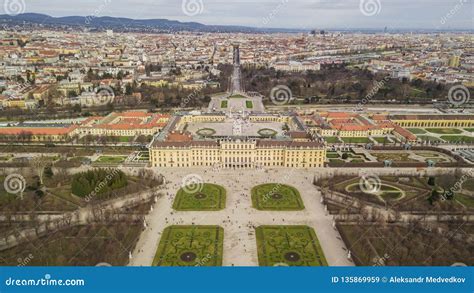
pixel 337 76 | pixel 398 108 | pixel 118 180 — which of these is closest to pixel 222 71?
pixel 337 76

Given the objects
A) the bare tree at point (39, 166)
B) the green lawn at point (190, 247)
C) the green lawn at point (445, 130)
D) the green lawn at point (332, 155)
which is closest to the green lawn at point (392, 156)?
the green lawn at point (332, 155)

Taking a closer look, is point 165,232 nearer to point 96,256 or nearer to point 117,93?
point 96,256

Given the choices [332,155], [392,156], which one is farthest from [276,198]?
[392,156]

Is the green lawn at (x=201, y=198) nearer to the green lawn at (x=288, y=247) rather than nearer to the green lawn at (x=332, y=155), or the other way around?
the green lawn at (x=288, y=247)

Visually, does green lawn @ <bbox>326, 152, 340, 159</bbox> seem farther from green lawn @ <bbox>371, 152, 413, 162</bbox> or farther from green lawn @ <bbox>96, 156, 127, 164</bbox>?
green lawn @ <bbox>96, 156, 127, 164</bbox>

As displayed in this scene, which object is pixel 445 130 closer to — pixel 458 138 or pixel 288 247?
pixel 458 138

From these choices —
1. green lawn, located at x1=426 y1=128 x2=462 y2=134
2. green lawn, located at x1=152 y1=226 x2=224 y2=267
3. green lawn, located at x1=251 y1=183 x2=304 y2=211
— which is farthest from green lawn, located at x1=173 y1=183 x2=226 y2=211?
green lawn, located at x1=426 y1=128 x2=462 y2=134
